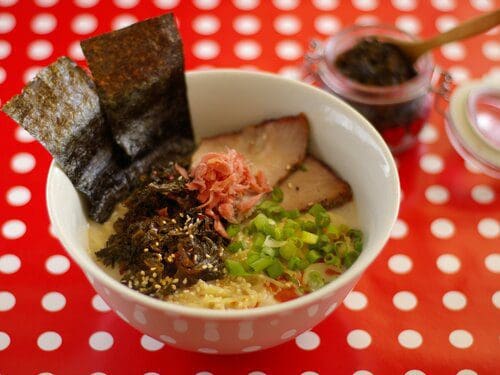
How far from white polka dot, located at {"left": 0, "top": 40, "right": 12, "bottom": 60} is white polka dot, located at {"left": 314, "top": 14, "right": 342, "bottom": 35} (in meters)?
1.23

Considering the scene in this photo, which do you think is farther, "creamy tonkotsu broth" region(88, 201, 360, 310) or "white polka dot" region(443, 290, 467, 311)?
"white polka dot" region(443, 290, 467, 311)

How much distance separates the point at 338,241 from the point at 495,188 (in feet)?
2.50

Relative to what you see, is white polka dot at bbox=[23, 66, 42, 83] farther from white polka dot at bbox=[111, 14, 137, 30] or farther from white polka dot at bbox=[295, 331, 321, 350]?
white polka dot at bbox=[295, 331, 321, 350]

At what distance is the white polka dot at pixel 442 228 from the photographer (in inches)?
80.8

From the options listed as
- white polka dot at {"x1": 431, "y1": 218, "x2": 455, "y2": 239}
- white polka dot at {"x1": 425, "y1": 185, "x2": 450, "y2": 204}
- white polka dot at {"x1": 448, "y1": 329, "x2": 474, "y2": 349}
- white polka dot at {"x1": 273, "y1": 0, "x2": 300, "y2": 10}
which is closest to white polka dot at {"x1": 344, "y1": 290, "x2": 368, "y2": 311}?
white polka dot at {"x1": 448, "y1": 329, "x2": 474, "y2": 349}

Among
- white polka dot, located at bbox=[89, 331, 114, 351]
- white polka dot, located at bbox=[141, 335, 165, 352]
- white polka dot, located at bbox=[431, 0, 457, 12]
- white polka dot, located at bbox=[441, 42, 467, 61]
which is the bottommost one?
white polka dot, located at bbox=[441, 42, 467, 61]

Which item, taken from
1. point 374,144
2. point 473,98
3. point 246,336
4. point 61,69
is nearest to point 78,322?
point 246,336

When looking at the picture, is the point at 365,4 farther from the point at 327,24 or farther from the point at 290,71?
the point at 290,71

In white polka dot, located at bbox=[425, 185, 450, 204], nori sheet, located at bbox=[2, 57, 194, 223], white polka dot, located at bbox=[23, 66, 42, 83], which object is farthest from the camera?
white polka dot, located at bbox=[23, 66, 42, 83]

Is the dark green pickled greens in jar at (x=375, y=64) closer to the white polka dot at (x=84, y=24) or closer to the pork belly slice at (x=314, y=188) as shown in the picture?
Result: the pork belly slice at (x=314, y=188)

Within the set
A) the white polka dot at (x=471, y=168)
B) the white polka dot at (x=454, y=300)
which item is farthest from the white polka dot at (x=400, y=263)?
the white polka dot at (x=471, y=168)

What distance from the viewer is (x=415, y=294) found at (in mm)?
1888

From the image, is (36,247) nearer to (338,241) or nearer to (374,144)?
(338,241)

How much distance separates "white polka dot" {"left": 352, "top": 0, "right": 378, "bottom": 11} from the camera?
2.81 metres
